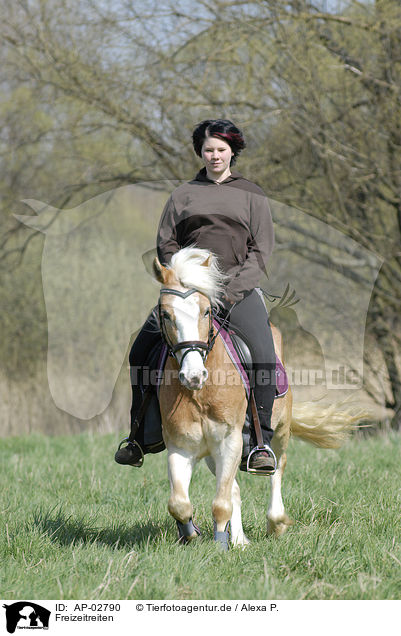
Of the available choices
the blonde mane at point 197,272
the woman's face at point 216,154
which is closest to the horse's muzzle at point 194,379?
the blonde mane at point 197,272

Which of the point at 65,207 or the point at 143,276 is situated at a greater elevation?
the point at 65,207

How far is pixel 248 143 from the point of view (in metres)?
9.42

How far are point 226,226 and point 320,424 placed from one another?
2028 millimetres

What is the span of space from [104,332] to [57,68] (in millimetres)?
3923

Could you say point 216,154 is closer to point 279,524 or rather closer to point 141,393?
point 141,393

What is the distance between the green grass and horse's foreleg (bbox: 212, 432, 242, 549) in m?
0.14

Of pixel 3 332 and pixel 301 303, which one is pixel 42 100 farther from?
pixel 301 303

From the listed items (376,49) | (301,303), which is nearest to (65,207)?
(301,303)

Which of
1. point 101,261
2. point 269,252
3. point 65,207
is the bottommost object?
point 269,252

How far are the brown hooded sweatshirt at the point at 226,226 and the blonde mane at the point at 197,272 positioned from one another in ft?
0.95

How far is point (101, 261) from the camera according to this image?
406 inches

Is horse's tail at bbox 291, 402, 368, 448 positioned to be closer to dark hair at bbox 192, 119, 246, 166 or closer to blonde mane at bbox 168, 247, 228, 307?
blonde mane at bbox 168, 247, 228, 307
